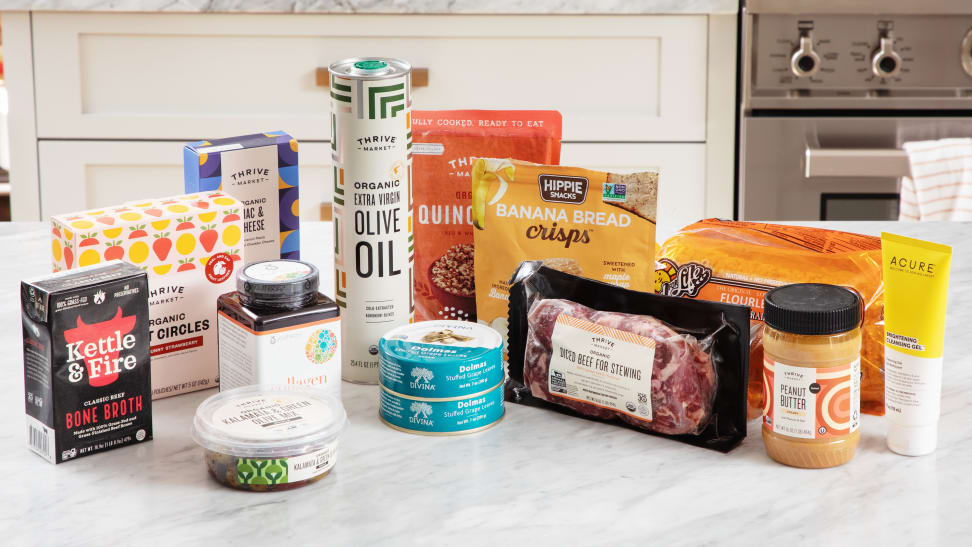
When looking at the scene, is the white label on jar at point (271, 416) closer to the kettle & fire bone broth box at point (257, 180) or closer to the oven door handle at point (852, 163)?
the kettle & fire bone broth box at point (257, 180)

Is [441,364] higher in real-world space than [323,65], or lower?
lower

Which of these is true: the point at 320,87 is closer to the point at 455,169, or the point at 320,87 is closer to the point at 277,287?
the point at 455,169

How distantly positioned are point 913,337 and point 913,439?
88 mm

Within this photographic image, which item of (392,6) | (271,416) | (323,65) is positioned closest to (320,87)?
(323,65)

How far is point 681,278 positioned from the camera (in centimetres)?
110

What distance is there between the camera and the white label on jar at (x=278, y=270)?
98cm

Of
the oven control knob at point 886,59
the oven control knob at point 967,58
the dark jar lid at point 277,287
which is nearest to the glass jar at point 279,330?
the dark jar lid at point 277,287

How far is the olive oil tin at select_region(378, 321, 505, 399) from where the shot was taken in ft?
3.17

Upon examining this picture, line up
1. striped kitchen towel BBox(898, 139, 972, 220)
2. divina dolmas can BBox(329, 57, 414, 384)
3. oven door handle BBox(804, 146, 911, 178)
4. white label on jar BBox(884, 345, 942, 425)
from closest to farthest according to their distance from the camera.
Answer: white label on jar BBox(884, 345, 942, 425) < divina dolmas can BBox(329, 57, 414, 384) < striped kitchen towel BBox(898, 139, 972, 220) < oven door handle BBox(804, 146, 911, 178)

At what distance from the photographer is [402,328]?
1048 mm

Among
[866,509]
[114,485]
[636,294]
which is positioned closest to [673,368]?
[636,294]

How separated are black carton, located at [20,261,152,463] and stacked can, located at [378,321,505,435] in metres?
0.21

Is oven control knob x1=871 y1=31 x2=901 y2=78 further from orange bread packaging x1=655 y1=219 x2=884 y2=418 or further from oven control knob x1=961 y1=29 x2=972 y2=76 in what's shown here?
orange bread packaging x1=655 y1=219 x2=884 y2=418

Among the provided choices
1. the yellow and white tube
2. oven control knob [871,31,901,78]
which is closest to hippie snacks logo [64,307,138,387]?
the yellow and white tube
